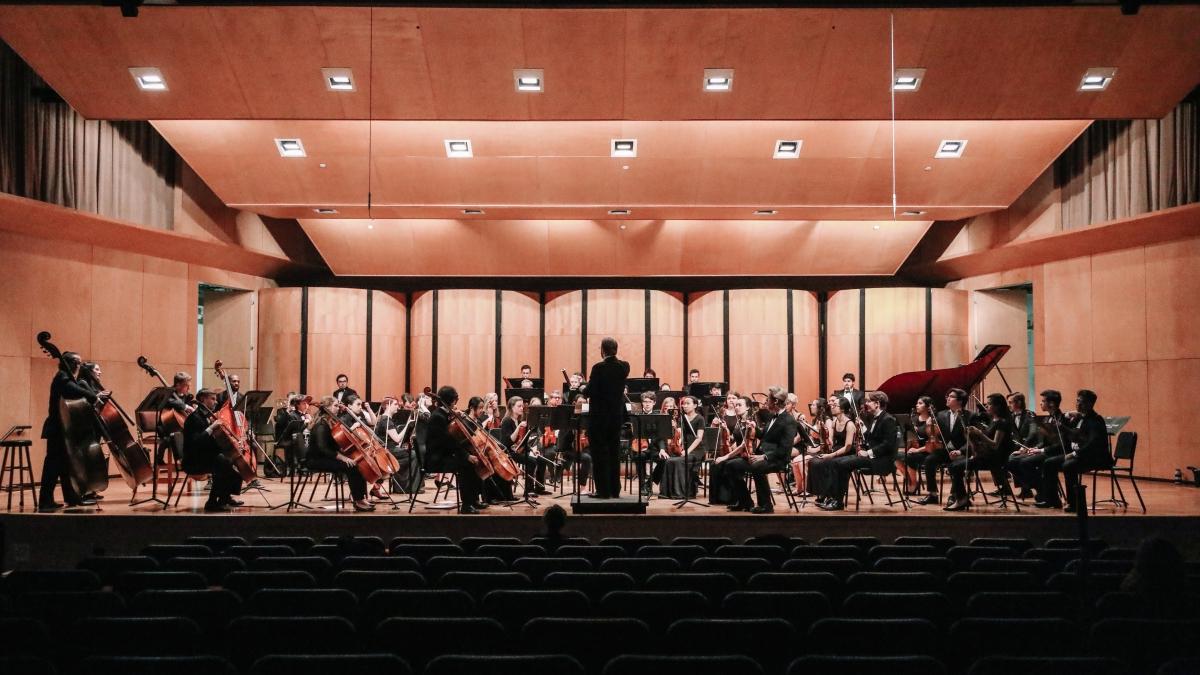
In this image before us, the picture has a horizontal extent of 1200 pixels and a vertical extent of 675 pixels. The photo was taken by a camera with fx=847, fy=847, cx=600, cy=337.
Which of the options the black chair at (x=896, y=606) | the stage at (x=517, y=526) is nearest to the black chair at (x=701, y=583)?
the black chair at (x=896, y=606)

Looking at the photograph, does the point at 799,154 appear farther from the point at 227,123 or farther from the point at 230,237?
the point at 230,237

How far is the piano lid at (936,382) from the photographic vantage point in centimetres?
951

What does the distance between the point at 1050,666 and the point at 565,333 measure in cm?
1272

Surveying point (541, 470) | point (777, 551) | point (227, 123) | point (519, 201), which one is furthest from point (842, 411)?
point (227, 123)

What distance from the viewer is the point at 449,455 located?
7.97 metres

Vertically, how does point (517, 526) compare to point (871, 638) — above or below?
below

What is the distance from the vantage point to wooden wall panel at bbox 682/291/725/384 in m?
14.8

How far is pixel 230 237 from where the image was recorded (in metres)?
13.2

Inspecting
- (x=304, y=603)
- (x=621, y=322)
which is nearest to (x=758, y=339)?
(x=621, y=322)

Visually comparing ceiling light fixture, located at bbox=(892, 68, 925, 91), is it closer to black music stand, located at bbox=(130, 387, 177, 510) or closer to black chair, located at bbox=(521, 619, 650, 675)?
black chair, located at bbox=(521, 619, 650, 675)

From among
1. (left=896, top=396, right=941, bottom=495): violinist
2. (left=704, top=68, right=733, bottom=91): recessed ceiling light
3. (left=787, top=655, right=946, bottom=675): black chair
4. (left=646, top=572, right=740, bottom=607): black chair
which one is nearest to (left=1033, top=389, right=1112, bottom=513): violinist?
(left=896, top=396, right=941, bottom=495): violinist

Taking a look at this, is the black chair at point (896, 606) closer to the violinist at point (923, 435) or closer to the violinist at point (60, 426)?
the violinist at point (923, 435)

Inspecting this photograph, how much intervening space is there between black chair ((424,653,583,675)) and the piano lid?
323 inches

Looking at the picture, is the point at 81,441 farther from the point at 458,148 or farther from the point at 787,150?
the point at 787,150
